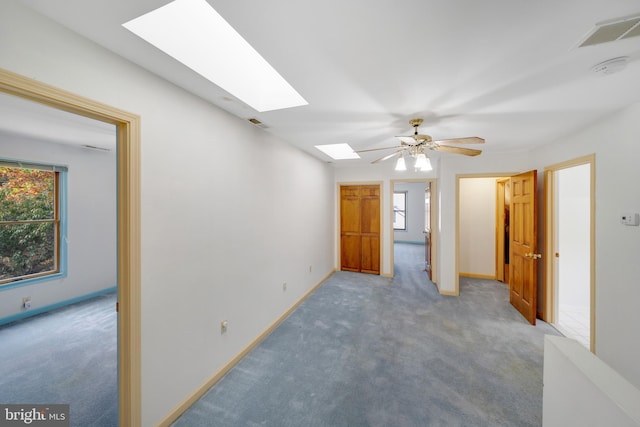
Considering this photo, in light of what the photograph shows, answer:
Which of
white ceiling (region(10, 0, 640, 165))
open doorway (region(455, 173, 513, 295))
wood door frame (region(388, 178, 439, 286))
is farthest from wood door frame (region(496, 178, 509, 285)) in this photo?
white ceiling (region(10, 0, 640, 165))

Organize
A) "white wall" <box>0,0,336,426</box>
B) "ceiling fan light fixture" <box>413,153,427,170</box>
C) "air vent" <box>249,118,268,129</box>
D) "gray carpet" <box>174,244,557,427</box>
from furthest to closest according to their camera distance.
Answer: "air vent" <box>249,118,268,129</box> → "ceiling fan light fixture" <box>413,153,427,170</box> → "gray carpet" <box>174,244,557,427</box> → "white wall" <box>0,0,336,426</box>

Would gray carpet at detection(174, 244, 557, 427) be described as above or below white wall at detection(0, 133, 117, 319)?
below

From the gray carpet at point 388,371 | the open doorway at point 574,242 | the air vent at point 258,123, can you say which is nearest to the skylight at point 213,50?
the air vent at point 258,123

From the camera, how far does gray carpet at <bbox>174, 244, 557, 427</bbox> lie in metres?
1.72

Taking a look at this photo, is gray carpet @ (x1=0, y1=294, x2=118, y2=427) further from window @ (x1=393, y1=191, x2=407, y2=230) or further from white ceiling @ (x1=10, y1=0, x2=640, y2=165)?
window @ (x1=393, y1=191, x2=407, y2=230)

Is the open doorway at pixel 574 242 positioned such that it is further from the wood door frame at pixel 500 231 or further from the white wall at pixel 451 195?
the wood door frame at pixel 500 231

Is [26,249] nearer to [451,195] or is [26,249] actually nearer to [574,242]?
[451,195]

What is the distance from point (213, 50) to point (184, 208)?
1189mm

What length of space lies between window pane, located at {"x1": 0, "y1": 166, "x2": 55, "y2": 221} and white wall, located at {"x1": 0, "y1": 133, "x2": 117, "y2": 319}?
0.20m

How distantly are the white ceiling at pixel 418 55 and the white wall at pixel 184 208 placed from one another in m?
0.13

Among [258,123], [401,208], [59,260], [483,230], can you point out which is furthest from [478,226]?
[59,260]

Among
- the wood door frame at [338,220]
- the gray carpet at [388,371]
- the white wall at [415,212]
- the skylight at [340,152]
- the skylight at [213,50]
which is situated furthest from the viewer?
the white wall at [415,212]

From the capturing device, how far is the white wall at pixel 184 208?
45.9 inches

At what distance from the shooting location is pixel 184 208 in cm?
177
